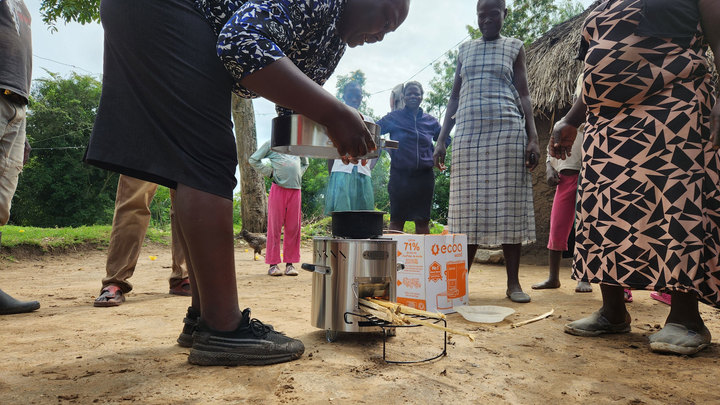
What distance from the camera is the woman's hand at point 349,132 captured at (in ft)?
4.47

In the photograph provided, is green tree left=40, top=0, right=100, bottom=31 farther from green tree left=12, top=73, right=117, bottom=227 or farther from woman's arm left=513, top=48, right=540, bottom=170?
green tree left=12, top=73, right=117, bottom=227

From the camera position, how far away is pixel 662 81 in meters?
1.82

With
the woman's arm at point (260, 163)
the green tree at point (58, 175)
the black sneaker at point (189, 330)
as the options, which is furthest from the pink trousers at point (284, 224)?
the green tree at point (58, 175)

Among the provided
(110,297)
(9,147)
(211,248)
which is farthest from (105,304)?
(211,248)

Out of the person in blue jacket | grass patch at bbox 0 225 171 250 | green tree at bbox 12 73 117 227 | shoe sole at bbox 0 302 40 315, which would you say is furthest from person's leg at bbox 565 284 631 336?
green tree at bbox 12 73 117 227

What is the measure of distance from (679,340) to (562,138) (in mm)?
1161

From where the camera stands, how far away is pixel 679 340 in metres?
1.74

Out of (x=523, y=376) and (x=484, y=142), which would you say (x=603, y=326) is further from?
(x=484, y=142)

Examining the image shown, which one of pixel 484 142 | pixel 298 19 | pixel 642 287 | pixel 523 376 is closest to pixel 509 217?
pixel 484 142

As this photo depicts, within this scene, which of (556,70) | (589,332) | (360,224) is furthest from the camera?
(556,70)

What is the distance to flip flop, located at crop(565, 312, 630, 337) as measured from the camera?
81.0 inches

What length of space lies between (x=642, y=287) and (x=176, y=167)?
76.4 inches

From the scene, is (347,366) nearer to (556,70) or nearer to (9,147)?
(9,147)

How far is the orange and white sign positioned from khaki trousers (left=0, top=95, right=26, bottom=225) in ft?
7.44
